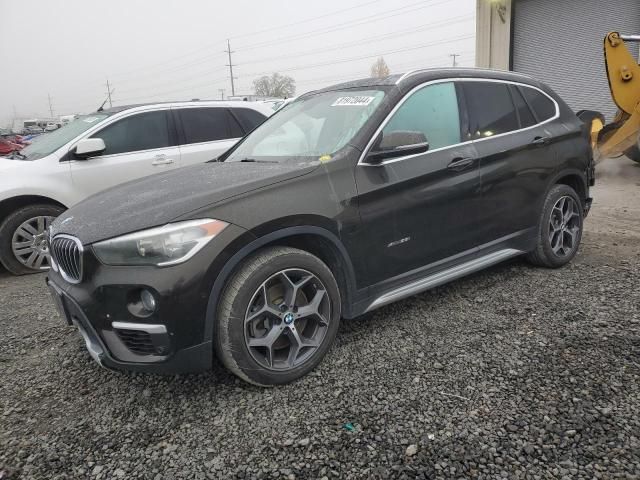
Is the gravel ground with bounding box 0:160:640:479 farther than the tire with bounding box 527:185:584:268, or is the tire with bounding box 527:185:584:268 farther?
the tire with bounding box 527:185:584:268

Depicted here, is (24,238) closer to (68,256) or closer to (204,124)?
(204,124)

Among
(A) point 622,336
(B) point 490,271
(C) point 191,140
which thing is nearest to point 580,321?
(A) point 622,336

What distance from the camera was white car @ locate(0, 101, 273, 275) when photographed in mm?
5148

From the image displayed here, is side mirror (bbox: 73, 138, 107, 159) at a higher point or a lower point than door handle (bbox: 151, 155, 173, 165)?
higher

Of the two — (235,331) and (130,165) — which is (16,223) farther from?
(235,331)

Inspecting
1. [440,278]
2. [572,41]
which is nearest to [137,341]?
[440,278]

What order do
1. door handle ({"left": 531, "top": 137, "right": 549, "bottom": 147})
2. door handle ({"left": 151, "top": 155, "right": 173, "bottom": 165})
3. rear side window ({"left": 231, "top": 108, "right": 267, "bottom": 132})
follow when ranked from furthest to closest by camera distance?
rear side window ({"left": 231, "top": 108, "right": 267, "bottom": 132}) < door handle ({"left": 151, "top": 155, "right": 173, "bottom": 165}) < door handle ({"left": 531, "top": 137, "right": 549, "bottom": 147})

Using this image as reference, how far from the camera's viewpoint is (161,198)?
8.82 feet

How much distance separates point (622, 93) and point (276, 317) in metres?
8.08

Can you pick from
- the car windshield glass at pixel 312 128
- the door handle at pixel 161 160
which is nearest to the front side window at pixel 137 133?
the door handle at pixel 161 160

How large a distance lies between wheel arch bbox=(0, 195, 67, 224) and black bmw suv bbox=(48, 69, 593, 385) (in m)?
2.61

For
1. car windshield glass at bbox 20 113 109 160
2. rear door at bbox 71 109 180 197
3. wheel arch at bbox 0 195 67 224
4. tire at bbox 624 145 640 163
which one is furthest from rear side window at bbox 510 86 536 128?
tire at bbox 624 145 640 163

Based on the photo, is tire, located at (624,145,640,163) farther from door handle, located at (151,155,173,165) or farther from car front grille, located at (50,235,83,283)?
car front grille, located at (50,235,83,283)

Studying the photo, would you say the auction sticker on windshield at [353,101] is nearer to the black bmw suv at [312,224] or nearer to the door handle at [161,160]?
the black bmw suv at [312,224]
